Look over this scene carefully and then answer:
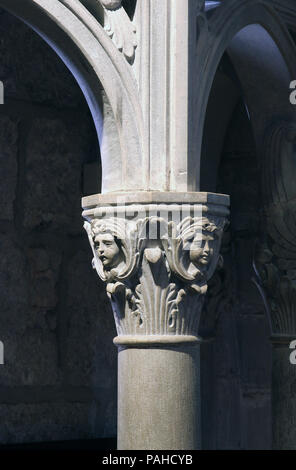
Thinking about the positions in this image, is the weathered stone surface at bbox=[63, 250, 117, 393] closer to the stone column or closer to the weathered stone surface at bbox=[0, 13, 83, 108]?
the weathered stone surface at bbox=[0, 13, 83, 108]

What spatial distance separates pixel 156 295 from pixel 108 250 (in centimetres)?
23

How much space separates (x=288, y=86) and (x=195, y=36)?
1.14 m

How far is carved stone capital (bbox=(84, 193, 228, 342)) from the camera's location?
3.90 m

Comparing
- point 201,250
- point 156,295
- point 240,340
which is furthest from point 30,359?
point 201,250

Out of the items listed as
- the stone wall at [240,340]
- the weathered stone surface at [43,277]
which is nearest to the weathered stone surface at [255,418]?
the stone wall at [240,340]

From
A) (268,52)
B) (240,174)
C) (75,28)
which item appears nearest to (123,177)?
(75,28)

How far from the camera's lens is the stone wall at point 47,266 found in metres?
5.27

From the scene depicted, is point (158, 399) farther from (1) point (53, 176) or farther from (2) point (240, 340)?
(2) point (240, 340)

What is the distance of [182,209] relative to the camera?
391 cm

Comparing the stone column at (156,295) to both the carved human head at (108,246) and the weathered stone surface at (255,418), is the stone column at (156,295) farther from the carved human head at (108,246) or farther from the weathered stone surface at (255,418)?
the weathered stone surface at (255,418)

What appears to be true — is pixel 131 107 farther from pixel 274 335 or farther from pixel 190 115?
pixel 274 335

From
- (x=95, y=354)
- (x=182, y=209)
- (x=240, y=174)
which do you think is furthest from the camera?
(x=240, y=174)

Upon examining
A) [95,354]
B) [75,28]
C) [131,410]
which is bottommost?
[131,410]

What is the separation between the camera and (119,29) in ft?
13.1
